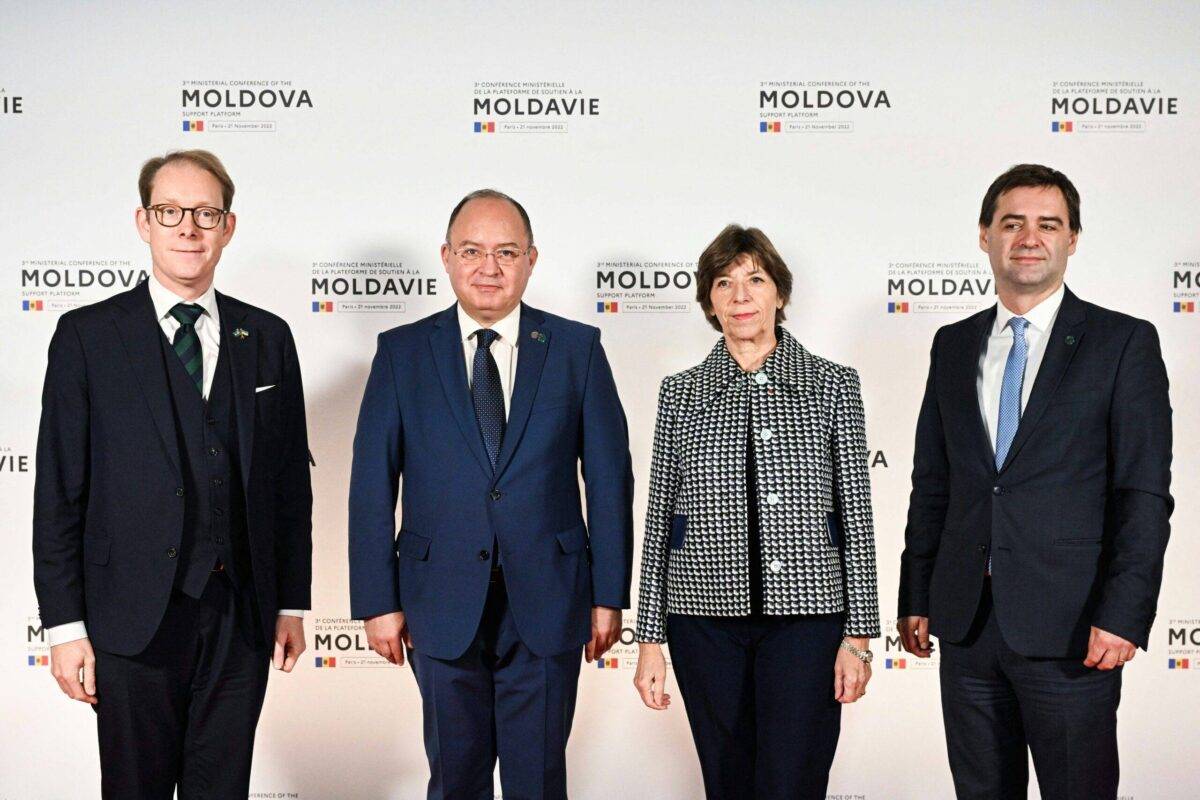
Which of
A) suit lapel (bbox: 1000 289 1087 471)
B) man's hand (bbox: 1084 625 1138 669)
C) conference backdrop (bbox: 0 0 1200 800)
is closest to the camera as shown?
man's hand (bbox: 1084 625 1138 669)

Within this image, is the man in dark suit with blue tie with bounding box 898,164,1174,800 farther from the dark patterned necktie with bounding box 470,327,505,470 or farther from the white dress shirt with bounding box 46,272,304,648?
the white dress shirt with bounding box 46,272,304,648

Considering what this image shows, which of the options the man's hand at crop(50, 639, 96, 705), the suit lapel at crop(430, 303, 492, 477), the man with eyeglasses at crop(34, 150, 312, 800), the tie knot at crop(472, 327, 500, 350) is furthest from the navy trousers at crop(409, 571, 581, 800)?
the man's hand at crop(50, 639, 96, 705)

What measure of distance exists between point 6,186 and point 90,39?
0.57 metres

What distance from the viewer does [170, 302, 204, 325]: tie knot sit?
235 centimetres

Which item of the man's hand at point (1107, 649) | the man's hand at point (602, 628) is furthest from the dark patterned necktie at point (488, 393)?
the man's hand at point (1107, 649)

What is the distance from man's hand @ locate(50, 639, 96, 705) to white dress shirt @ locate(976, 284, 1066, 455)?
6.62 ft

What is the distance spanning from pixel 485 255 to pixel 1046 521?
1.37m

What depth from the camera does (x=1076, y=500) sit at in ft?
7.48

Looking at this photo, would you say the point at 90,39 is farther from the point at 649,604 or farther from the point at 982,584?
the point at 982,584

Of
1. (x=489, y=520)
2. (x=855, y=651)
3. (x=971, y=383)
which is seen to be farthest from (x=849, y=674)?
(x=489, y=520)

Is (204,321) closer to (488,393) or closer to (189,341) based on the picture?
(189,341)

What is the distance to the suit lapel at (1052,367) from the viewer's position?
7.57 feet

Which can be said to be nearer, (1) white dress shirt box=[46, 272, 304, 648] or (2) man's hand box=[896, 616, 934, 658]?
(1) white dress shirt box=[46, 272, 304, 648]

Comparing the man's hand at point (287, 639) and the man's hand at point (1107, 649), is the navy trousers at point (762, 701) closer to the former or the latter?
the man's hand at point (1107, 649)
